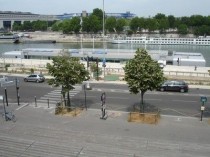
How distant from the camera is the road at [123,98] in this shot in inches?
1250

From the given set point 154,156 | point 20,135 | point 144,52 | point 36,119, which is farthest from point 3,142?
point 144,52

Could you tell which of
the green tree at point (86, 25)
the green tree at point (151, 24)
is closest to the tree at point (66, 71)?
the green tree at point (151, 24)

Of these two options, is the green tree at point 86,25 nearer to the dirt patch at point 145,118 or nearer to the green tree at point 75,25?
the green tree at point 75,25

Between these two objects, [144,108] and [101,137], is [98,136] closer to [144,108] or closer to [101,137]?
[101,137]

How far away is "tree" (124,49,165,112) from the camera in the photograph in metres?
27.5

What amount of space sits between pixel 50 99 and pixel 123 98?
881 centimetres

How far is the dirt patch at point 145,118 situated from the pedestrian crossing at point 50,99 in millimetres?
9173

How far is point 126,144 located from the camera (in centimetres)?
2212

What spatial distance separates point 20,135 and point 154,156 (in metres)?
10.9

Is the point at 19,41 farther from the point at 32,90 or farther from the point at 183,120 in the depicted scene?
the point at 183,120

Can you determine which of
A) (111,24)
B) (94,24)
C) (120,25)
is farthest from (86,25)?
(120,25)

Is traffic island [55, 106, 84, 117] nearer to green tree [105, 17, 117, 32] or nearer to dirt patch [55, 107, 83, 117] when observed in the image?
dirt patch [55, 107, 83, 117]

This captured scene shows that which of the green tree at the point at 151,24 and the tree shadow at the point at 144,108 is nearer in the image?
the tree shadow at the point at 144,108

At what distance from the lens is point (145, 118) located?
27.5m
